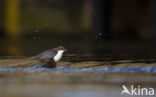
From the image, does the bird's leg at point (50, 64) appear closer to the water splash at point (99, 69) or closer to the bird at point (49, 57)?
the bird at point (49, 57)

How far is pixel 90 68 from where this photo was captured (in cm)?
709

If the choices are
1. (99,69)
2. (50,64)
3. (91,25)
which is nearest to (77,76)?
(99,69)

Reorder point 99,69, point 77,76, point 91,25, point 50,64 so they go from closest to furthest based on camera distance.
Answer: point 77,76
point 99,69
point 50,64
point 91,25

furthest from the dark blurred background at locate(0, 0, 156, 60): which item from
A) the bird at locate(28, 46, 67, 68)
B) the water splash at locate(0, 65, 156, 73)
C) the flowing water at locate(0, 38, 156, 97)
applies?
the water splash at locate(0, 65, 156, 73)

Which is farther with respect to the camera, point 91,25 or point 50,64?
point 91,25

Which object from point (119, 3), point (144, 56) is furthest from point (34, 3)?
point (144, 56)

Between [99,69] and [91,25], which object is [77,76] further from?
[91,25]

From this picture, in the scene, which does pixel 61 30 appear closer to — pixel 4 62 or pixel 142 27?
pixel 142 27

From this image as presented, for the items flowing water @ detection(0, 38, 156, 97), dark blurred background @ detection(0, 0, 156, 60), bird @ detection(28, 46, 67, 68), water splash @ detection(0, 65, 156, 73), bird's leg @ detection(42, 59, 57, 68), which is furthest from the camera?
dark blurred background @ detection(0, 0, 156, 60)

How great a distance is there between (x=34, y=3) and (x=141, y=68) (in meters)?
10.7

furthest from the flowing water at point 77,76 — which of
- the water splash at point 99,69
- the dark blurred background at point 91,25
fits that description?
the dark blurred background at point 91,25

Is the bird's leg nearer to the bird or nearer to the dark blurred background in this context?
the bird

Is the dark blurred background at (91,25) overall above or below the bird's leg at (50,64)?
below

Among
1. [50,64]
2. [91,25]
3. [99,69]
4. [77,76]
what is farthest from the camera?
[91,25]
